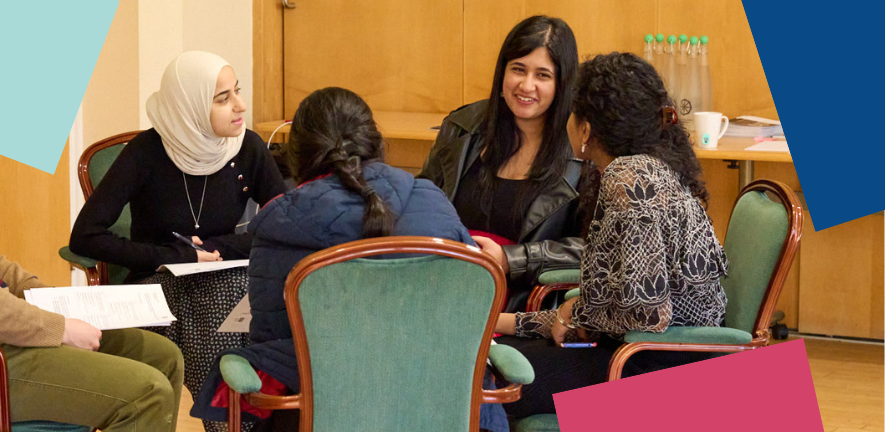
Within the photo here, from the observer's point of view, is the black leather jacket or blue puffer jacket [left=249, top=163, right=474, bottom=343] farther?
the black leather jacket

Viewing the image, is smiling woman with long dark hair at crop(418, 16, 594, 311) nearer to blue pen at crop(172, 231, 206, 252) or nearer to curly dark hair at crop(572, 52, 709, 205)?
curly dark hair at crop(572, 52, 709, 205)

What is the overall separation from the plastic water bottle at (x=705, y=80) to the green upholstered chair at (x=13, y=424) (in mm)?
2618

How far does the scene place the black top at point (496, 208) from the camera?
2369 millimetres

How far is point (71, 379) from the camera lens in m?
1.81

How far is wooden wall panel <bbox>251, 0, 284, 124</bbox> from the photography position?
414 cm

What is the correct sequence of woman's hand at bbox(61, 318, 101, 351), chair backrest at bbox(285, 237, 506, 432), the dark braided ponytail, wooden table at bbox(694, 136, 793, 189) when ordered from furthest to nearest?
1. wooden table at bbox(694, 136, 793, 189)
2. woman's hand at bbox(61, 318, 101, 351)
3. the dark braided ponytail
4. chair backrest at bbox(285, 237, 506, 432)

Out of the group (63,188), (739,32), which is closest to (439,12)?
(739,32)

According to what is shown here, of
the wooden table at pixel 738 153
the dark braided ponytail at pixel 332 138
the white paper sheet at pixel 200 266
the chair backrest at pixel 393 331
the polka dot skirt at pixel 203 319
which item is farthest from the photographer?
the wooden table at pixel 738 153

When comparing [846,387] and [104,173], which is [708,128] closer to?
[846,387]

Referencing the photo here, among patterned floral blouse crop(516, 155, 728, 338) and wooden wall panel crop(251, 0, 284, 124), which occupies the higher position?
wooden wall panel crop(251, 0, 284, 124)

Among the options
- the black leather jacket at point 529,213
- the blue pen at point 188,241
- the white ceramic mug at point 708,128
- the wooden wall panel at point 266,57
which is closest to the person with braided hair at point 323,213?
the black leather jacket at point 529,213

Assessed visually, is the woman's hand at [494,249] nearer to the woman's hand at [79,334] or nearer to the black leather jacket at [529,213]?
the black leather jacket at [529,213]

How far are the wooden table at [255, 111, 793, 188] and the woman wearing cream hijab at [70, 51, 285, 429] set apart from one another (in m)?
0.64

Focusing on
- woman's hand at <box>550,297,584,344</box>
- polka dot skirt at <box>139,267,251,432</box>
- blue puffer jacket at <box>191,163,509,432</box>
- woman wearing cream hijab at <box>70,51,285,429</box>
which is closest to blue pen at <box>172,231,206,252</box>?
woman wearing cream hijab at <box>70,51,285,429</box>
